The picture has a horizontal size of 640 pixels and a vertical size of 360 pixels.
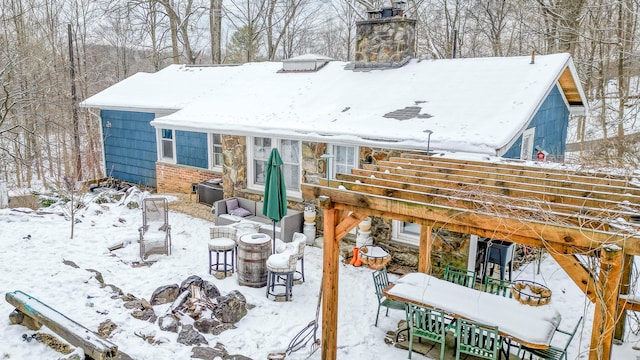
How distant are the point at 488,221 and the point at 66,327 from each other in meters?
4.89

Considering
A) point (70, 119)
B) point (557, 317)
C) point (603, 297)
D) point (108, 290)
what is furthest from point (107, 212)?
point (70, 119)

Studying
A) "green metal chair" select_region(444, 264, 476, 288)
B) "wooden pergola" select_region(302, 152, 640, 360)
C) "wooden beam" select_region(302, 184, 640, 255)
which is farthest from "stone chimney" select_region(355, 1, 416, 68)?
"wooden beam" select_region(302, 184, 640, 255)

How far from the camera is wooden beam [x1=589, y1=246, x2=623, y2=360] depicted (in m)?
3.53

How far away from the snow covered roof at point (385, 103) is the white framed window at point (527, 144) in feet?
3.44

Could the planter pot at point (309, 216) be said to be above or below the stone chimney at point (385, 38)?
Answer: below

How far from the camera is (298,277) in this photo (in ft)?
27.7

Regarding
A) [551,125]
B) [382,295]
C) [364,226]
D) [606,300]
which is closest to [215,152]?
[364,226]

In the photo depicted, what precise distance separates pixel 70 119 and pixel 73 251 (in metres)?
16.6

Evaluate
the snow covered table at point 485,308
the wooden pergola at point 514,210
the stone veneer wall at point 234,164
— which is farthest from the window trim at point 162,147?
the snow covered table at point 485,308

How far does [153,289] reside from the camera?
769 centimetres

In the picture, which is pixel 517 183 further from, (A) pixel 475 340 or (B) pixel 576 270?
(A) pixel 475 340

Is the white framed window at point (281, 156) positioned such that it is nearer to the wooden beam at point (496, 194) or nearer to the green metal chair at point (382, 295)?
the green metal chair at point (382, 295)

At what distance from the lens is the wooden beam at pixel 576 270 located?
373cm

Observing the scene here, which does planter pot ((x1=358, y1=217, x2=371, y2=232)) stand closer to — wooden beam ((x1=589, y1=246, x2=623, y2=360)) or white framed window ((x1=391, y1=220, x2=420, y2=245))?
white framed window ((x1=391, y1=220, x2=420, y2=245))
